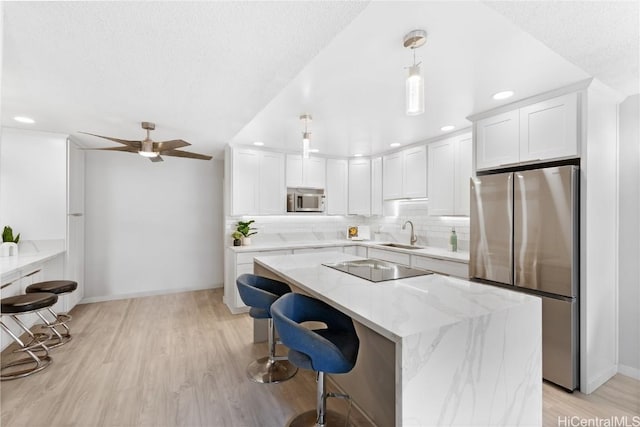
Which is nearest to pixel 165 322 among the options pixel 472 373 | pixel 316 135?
pixel 316 135

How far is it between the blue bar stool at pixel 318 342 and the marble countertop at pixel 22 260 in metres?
2.44

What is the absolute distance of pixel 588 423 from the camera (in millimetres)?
1937

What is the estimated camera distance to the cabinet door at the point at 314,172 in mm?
4836

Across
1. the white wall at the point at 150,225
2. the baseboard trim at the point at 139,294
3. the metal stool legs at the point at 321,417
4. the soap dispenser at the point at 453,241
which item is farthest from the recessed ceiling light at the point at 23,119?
the soap dispenser at the point at 453,241

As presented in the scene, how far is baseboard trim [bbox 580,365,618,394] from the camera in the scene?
2.25m

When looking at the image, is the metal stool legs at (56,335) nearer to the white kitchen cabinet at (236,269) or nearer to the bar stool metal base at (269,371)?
the white kitchen cabinet at (236,269)

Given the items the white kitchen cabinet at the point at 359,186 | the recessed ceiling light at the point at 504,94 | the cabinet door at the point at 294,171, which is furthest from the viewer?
the white kitchen cabinet at the point at 359,186

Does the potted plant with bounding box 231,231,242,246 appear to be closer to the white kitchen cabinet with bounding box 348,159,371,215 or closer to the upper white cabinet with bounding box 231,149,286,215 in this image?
the upper white cabinet with bounding box 231,149,286,215

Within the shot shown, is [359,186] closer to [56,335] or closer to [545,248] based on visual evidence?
[545,248]

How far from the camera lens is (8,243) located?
3242 mm

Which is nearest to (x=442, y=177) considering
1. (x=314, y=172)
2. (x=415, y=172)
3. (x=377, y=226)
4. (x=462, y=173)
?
(x=462, y=173)

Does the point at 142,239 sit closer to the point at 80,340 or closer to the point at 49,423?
the point at 80,340

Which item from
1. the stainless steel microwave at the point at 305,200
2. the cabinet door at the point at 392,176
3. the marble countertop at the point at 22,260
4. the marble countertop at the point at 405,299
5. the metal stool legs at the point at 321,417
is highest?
the cabinet door at the point at 392,176

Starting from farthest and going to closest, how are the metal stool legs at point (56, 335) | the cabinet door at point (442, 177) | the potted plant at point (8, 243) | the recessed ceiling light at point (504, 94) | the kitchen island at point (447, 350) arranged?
1. the cabinet door at point (442, 177)
2. the potted plant at point (8, 243)
3. the metal stool legs at point (56, 335)
4. the recessed ceiling light at point (504, 94)
5. the kitchen island at point (447, 350)
